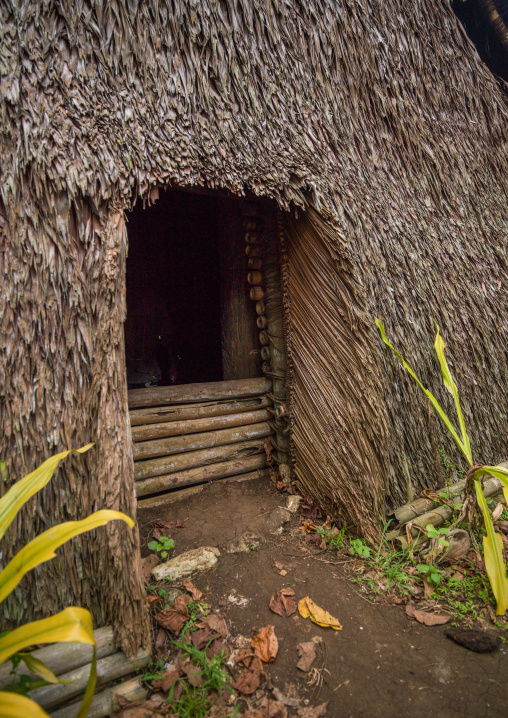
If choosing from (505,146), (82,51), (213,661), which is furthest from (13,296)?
(505,146)

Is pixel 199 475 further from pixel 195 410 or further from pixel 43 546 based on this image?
pixel 43 546

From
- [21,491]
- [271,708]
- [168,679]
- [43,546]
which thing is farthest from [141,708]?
[21,491]

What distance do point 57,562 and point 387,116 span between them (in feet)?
11.2

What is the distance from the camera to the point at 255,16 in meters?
2.08

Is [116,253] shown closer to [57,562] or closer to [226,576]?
[57,562]

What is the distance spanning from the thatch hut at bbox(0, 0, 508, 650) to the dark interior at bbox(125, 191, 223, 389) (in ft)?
6.42

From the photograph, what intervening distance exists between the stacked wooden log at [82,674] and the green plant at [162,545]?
1.87 feet

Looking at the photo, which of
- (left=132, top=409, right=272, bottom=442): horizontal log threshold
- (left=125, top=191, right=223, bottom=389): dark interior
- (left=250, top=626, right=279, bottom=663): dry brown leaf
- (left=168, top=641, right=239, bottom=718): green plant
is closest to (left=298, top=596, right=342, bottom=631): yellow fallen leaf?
(left=250, top=626, right=279, bottom=663): dry brown leaf

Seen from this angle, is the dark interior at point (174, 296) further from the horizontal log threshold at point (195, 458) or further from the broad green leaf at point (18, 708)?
Result: the broad green leaf at point (18, 708)

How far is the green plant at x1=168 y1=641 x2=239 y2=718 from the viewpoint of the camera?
3.91ft

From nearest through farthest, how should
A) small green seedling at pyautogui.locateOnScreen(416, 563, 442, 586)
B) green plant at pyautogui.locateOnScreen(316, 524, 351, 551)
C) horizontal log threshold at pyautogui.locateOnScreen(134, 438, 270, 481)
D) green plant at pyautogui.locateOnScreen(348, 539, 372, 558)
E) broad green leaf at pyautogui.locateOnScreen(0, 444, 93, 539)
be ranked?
broad green leaf at pyautogui.locateOnScreen(0, 444, 93, 539), small green seedling at pyautogui.locateOnScreen(416, 563, 442, 586), green plant at pyautogui.locateOnScreen(348, 539, 372, 558), green plant at pyautogui.locateOnScreen(316, 524, 351, 551), horizontal log threshold at pyautogui.locateOnScreen(134, 438, 270, 481)

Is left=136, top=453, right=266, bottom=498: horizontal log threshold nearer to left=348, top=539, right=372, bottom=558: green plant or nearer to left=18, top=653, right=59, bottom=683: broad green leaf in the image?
left=348, top=539, right=372, bottom=558: green plant

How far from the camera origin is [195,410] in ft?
8.15

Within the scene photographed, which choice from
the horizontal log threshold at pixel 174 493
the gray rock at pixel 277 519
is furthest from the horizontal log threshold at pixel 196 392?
the gray rock at pixel 277 519
